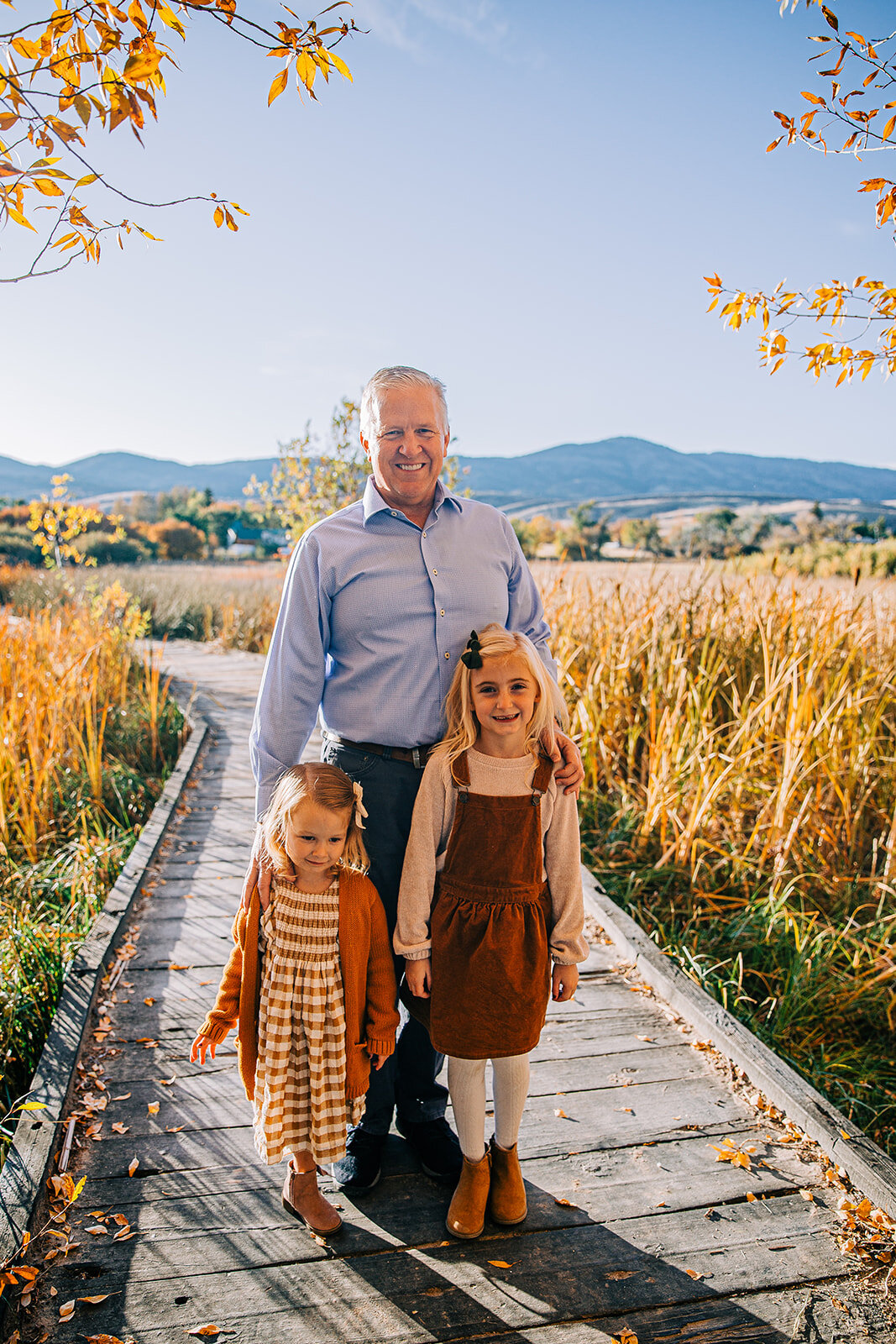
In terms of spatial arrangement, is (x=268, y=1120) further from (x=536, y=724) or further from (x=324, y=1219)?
(x=536, y=724)

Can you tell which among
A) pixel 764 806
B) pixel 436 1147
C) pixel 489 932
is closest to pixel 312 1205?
pixel 436 1147

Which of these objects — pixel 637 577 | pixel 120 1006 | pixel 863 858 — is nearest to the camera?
pixel 120 1006

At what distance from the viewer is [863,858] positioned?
350cm

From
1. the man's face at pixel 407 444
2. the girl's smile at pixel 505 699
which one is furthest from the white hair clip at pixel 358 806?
the man's face at pixel 407 444

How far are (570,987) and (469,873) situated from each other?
39cm

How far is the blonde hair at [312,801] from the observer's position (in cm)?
163

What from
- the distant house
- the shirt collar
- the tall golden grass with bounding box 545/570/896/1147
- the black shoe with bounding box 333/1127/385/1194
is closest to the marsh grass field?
the tall golden grass with bounding box 545/570/896/1147

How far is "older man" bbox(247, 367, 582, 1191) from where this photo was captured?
5.94 feet

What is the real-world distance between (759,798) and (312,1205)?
284 cm

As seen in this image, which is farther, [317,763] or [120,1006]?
[120,1006]

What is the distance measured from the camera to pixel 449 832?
1759mm

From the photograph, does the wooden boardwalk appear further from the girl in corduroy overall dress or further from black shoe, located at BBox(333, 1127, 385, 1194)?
the girl in corduroy overall dress

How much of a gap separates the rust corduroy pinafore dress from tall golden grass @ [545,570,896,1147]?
4.41 feet

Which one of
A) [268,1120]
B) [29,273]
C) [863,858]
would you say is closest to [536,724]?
[268,1120]
